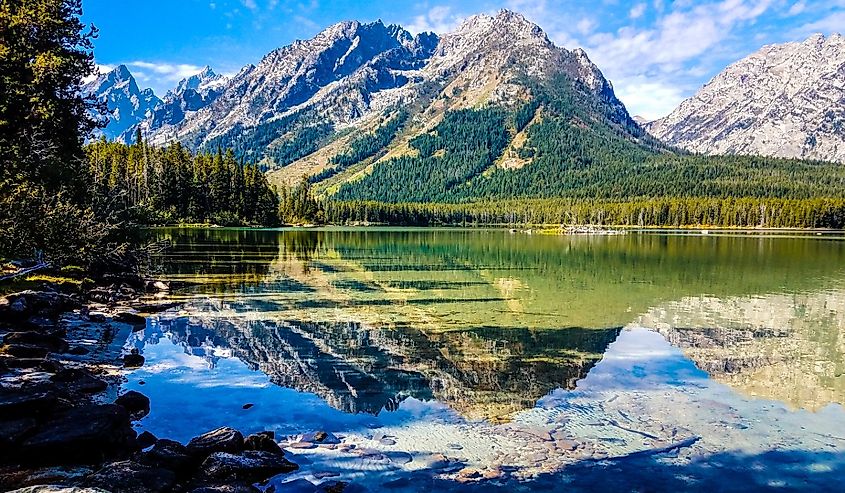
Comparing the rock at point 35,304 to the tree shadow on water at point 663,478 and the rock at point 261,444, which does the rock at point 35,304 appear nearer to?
the rock at point 261,444

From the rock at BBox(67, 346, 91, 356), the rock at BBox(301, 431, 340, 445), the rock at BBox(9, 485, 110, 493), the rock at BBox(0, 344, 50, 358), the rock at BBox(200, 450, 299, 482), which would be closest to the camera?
the rock at BBox(9, 485, 110, 493)

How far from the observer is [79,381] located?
16109 mm

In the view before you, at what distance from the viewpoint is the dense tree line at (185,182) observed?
119250 mm

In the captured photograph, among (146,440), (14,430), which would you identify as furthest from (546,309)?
(14,430)

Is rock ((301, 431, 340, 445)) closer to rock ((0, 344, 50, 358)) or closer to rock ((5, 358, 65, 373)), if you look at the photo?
rock ((5, 358, 65, 373))

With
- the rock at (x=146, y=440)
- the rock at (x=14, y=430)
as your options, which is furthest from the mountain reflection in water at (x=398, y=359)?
the rock at (x=14, y=430)

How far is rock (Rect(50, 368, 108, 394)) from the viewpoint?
15671mm

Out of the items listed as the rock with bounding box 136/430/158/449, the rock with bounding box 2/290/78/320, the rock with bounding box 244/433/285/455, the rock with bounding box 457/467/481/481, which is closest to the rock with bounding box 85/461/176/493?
the rock with bounding box 244/433/285/455

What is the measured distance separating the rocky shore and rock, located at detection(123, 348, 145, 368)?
3.59 ft

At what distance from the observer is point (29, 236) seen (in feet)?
89.0

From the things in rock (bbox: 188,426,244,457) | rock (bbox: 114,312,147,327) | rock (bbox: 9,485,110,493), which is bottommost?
rock (bbox: 188,426,244,457)

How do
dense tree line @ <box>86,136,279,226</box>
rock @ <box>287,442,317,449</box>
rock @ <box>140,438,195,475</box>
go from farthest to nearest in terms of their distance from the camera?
dense tree line @ <box>86,136,279,226</box> → rock @ <box>287,442,317,449</box> → rock @ <box>140,438,195,475</box>

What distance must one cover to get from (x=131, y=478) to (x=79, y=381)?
776cm

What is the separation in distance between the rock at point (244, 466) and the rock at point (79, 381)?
644 cm
